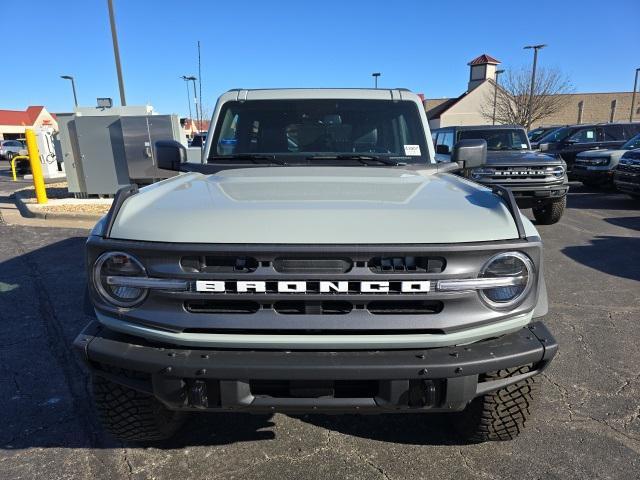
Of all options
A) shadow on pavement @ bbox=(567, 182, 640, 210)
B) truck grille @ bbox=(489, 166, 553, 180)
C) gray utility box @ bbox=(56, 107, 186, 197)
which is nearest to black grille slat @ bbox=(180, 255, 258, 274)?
truck grille @ bbox=(489, 166, 553, 180)

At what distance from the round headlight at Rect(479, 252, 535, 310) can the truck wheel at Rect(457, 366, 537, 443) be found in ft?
1.75

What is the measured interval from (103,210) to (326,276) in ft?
30.1

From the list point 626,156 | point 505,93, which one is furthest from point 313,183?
point 505,93

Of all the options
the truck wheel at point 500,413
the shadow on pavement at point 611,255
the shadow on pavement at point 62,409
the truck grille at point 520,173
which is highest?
the truck grille at point 520,173

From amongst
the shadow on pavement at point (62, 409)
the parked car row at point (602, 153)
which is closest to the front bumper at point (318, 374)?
the shadow on pavement at point (62, 409)

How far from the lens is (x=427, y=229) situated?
1893 mm

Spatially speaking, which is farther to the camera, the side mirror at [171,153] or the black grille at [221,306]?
the side mirror at [171,153]

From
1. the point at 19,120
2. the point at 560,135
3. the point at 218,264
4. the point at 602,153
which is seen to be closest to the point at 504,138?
the point at 602,153

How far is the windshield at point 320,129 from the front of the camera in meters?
3.50

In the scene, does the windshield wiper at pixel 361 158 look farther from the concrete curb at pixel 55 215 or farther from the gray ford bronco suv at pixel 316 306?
the concrete curb at pixel 55 215

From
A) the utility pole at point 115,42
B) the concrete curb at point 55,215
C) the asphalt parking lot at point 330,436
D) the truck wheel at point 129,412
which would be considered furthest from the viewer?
the utility pole at point 115,42

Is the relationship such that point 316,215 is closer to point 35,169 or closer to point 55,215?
point 55,215

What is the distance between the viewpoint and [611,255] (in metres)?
6.39

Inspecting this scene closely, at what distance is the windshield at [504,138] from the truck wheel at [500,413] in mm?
8251
